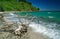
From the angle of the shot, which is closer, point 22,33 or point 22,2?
point 22,33

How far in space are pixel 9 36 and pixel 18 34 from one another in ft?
1.42

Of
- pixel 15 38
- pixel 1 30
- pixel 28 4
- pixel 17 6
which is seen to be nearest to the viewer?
pixel 15 38

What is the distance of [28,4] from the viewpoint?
63.9 metres

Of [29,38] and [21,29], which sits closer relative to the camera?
[29,38]

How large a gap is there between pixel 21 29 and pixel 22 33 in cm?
20

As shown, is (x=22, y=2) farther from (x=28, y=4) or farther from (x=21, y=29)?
(x=21, y=29)

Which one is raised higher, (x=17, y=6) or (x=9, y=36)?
(x=9, y=36)

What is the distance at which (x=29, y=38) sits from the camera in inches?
332

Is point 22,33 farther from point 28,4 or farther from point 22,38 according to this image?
point 28,4

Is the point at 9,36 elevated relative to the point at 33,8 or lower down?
elevated

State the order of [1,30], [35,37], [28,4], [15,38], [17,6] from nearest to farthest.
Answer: [15,38] < [35,37] < [1,30] < [17,6] < [28,4]

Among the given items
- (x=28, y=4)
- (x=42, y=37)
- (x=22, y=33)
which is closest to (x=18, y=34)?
(x=22, y=33)

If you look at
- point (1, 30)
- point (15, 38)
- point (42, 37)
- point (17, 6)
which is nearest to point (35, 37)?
point (42, 37)

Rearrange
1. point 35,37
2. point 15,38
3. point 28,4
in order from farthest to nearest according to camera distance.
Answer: point 28,4
point 35,37
point 15,38
